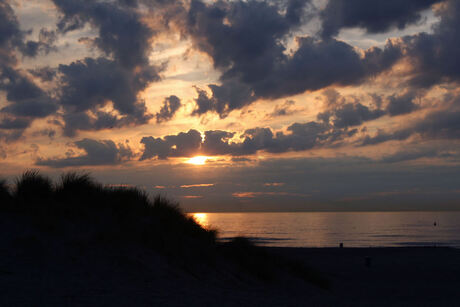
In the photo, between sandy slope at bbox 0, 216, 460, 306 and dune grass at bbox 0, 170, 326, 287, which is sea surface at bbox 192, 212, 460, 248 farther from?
sandy slope at bbox 0, 216, 460, 306

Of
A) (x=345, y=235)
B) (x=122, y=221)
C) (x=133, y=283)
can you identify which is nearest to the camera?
(x=133, y=283)

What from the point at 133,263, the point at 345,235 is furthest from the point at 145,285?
the point at 345,235

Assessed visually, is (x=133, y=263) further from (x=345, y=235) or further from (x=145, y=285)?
(x=345, y=235)

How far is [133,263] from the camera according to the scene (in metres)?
11.8

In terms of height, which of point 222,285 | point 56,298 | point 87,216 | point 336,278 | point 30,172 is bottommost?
point 336,278

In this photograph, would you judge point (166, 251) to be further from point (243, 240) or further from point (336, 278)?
point (336, 278)

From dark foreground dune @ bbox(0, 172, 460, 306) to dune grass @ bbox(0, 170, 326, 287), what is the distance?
0.11 ft

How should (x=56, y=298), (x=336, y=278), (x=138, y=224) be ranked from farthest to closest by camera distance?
1. (x=336, y=278)
2. (x=138, y=224)
3. (x=56, y=298)

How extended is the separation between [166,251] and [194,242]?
4.98 feet

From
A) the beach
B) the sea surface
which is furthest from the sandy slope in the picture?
the sea surface

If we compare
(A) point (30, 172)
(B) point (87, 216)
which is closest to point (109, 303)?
(B) point (87, 216)

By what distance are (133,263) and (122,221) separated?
2291mm

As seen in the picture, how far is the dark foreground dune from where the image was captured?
9656mm

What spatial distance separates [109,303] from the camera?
8.55 m
